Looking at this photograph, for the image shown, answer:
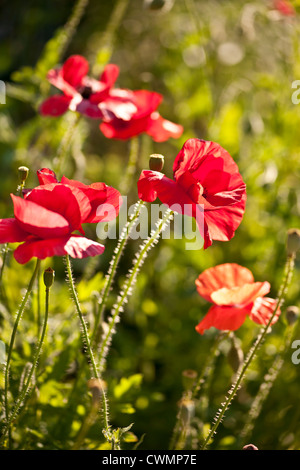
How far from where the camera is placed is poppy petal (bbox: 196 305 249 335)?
3.05 feet

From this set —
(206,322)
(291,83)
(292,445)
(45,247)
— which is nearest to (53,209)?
(45,247)

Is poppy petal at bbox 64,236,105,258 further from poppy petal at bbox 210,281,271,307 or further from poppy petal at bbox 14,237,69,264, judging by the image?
poppy petal at bbox 210,281,271,307

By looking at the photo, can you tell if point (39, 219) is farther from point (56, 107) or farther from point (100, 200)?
point (56, 107)

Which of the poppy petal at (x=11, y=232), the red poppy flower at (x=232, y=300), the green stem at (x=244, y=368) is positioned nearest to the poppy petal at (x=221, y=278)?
the red poppy flower at (x=232, y=300)

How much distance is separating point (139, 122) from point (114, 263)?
0.41 meters

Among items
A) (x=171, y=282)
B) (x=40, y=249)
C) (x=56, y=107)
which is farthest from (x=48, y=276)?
(x=171, y=282)

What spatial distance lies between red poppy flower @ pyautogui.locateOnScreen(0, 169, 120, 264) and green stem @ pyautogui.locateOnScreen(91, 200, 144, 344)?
4 centimetres

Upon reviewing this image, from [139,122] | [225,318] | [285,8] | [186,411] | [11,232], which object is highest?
[285,8]

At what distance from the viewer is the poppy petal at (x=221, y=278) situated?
100cm

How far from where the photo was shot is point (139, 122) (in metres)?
1.22

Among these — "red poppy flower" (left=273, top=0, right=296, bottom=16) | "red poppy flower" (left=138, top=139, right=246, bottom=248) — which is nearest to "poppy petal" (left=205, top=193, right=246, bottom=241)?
"red poppy flower" (left=138, top=139, right=246, bottom=248)
